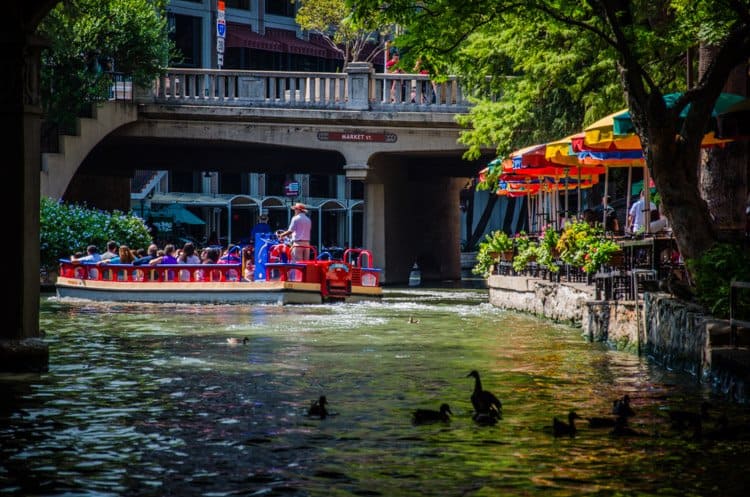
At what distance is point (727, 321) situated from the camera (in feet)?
43.0

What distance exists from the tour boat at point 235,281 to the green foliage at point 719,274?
50.7 ft

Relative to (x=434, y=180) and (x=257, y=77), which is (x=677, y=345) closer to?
(x=257, y=77)

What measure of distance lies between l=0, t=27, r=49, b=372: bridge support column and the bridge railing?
961 inches

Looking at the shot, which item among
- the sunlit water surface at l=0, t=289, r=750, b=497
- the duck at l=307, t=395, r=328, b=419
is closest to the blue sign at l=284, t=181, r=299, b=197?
the sunlit water surface at l=0, t=289, r=750, b=497

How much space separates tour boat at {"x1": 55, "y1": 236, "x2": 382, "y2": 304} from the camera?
2955 centimetres

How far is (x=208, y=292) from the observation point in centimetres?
3002

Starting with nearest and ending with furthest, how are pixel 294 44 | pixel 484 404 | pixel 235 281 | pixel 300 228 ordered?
1. pixel 484 404
2. pixel 235 281
3. pixel 300 228
4. pixel 294 44

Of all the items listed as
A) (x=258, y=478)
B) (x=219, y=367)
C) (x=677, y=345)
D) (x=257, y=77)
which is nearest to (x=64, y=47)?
(x=257, y=77)

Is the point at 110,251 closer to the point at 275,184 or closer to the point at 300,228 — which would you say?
the point at 300,228

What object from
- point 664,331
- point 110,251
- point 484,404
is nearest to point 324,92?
point 110,251

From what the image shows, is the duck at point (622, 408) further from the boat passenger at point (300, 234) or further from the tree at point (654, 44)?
the boat passenger at point (300, 234)

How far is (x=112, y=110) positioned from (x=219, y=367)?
23.3m

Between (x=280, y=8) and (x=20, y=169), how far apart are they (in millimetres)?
52017

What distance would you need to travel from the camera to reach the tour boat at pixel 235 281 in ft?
96.9
